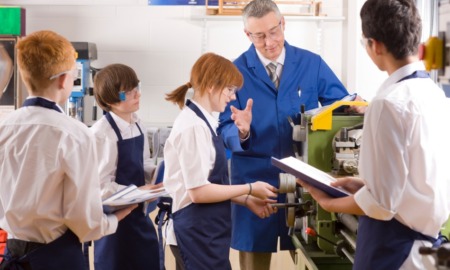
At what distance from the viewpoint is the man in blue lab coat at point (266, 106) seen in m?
2.69

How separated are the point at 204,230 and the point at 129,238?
0.47 m

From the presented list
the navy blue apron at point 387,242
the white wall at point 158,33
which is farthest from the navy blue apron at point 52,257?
the white wall at point 158,33

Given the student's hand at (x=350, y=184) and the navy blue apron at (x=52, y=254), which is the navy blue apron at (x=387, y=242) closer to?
the student's hand at (x=350, y=184)

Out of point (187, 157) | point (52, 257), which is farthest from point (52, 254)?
point (187, 157)

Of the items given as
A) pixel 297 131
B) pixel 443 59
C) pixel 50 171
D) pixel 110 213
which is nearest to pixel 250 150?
pixel 297 131

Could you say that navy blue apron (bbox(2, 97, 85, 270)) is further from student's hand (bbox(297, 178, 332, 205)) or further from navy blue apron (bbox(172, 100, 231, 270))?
student's hand (bbox(297, 178, 332, 205))

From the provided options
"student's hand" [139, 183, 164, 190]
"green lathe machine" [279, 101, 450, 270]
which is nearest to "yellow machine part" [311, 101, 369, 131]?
"green lathe machine" [279, 101, 450, 270]

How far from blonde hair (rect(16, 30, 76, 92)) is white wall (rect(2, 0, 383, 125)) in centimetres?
309

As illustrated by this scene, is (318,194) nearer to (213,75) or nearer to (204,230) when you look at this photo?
(204,230)

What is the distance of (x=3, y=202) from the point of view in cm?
180

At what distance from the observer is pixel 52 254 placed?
70.5 inches

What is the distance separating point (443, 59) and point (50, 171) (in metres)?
1.06

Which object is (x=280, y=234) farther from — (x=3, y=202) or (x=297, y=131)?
(x=3, y=202)

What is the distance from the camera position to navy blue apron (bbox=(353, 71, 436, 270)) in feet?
5.05
